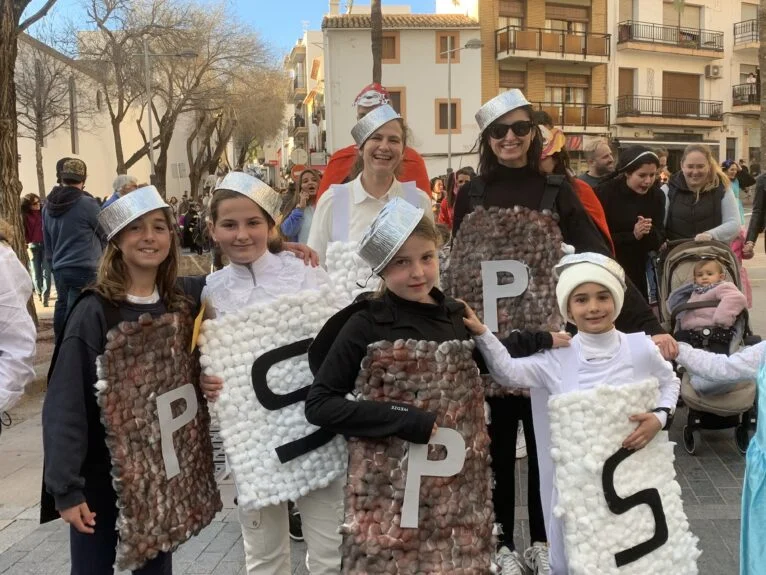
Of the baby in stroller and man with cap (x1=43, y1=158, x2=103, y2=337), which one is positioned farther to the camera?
man with cap (x1=43, y1=158, x2=103, y2=337)

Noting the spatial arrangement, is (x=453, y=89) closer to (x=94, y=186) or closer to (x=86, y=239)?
(x=94, y=186)

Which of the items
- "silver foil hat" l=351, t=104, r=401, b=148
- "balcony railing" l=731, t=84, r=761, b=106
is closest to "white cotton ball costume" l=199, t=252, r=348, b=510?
"silver foil hat" l=351, t=104, r=401, b=148

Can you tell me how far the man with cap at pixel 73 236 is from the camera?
23.0ft

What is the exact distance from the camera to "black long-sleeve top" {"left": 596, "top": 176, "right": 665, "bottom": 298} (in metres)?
5.23

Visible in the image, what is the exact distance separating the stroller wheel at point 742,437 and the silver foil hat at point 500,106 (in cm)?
300

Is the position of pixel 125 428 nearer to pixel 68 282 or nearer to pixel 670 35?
pixel 68 282

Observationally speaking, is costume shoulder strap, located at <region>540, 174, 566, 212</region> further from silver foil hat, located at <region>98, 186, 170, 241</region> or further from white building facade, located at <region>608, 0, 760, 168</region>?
white building facade, located at <region>608, 0, 760, 168</region>

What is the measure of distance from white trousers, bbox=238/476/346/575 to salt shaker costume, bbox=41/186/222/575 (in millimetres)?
203

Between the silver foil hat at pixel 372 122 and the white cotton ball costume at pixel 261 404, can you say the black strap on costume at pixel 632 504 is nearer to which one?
the white cotton ball costume at pixel 261 404

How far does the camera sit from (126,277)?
95.2 inches

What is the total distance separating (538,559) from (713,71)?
122ft

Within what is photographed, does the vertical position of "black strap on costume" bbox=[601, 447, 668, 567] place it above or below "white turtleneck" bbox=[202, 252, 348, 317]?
below

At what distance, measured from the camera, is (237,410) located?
2.43 metres

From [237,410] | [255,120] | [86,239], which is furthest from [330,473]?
[255,120]
